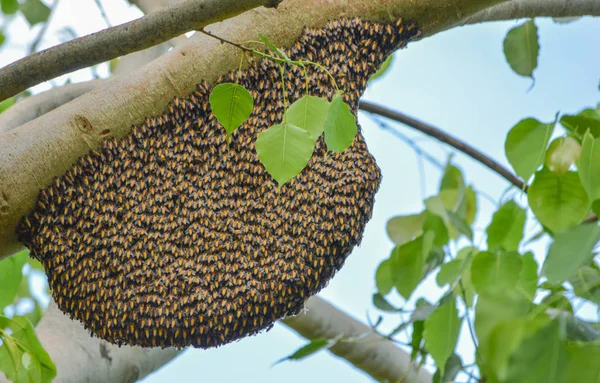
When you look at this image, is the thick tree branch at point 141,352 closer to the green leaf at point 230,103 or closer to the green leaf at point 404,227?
the green leaf at point 404,227

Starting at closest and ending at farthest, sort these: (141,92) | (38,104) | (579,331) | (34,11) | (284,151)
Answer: (284,151), (579,331), (141,92), (38,104), (34,11)

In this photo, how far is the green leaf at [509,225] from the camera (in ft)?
5.83

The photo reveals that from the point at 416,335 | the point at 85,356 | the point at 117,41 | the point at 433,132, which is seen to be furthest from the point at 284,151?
the point at 433,132

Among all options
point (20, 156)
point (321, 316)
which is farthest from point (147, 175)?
point (321, 316)

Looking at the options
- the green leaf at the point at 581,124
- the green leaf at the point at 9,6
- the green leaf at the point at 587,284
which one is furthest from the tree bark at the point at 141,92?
the green leaf at the point at 9,6

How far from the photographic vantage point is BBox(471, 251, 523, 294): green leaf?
1592 millimetres

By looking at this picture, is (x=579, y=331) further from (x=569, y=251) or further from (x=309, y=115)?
(x=309, y=115)

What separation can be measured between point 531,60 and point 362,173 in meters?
1.02

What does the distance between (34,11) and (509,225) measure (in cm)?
201

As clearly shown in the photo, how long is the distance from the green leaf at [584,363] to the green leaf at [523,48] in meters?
1.38

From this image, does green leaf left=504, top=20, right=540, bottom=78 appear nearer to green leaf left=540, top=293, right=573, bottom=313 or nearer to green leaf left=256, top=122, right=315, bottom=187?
green leaf left=540, top=293, right=573, bottom=313

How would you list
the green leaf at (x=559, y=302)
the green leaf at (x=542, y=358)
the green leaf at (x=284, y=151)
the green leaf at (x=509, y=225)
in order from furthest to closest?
the green leaf at (x=509, y=225), the green leaf at (x=559, y=302), the green leaf at (x=284, y=151), the green leaf at (x=542, y=358)

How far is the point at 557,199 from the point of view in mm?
1596

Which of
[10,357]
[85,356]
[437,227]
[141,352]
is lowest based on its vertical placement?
[10,357]
